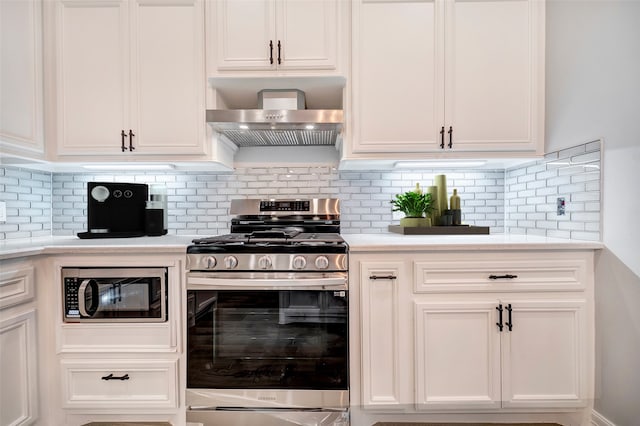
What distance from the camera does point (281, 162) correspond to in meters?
2.44

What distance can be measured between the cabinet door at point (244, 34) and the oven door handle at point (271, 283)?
1193 millimetres

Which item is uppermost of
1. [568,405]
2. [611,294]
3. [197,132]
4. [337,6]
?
[337,6]

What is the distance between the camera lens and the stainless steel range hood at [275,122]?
192 centimetres

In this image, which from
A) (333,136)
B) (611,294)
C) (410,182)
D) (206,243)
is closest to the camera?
(611,294)

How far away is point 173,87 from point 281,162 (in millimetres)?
809

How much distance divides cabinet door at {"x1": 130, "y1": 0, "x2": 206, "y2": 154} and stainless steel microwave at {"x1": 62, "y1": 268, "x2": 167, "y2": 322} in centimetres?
71

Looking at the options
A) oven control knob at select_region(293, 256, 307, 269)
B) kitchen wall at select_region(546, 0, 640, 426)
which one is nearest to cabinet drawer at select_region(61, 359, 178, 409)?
oven control knob at select_region(293, 256, 307, 269)

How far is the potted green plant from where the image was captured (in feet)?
7.30

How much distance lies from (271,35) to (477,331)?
194 centimetres

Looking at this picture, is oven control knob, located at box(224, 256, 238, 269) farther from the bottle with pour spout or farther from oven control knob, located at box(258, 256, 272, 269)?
the bottle with pour spout

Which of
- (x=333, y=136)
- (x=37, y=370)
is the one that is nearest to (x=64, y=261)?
(x=37, y=370)

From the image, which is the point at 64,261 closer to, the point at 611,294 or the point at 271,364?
the point at 271,364

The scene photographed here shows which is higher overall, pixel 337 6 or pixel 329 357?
pixel 337 6

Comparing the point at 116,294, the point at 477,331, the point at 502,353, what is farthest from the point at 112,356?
the point at 502,353
